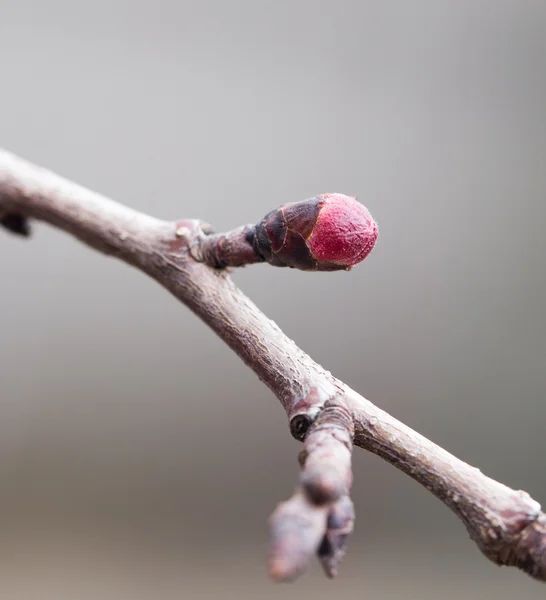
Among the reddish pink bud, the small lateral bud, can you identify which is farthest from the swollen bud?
the small lateral bud

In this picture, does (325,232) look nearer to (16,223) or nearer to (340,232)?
(340,232)

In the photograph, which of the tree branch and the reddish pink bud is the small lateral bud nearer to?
the tree branch

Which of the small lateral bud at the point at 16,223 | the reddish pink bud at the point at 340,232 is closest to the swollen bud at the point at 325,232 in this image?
the reddish pink bud at the point at 340,232

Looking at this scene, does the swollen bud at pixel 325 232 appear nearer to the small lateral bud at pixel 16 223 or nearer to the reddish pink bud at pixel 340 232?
the reddish pink bud at pixel 340 232

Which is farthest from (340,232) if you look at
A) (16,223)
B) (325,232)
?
(16,223)

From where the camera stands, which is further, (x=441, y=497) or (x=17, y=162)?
(x=17, y=162)

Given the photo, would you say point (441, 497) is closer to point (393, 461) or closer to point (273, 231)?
point (393, 461)

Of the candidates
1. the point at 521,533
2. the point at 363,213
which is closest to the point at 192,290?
the point at 363,213

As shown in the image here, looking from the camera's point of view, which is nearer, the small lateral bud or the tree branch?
the tree branch
